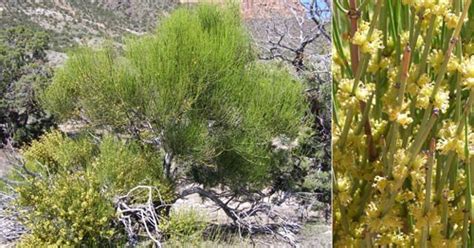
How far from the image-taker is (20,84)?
79cm

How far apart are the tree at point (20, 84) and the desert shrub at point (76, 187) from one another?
0.15ft

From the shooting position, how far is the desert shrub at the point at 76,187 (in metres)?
0.85

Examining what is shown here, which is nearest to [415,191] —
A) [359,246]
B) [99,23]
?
[359,246]

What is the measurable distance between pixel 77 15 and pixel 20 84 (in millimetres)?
135

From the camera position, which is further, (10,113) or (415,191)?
(10,113)

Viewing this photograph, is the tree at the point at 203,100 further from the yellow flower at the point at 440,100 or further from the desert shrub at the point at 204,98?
the yellow flower at the point at 440,100

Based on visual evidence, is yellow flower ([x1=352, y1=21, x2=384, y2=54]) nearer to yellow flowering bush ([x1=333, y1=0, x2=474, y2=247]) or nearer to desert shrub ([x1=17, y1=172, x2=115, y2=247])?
yellow flowering bush ([x1=333, y1=0, x2=474, y2=247])

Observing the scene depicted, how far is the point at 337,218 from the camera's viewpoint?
37 centimetres

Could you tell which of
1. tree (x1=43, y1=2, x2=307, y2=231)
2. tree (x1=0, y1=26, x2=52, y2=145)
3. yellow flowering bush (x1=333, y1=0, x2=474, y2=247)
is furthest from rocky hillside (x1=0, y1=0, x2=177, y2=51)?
yellow flowering bush (x1=333, y1=0, x2=474, y2=247)

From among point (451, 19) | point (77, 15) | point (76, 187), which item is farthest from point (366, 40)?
point (76, 187)

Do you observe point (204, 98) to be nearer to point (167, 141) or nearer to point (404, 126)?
point (167, 141)

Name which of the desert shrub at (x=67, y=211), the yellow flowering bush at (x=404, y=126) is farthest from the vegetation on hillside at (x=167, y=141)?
the yellow flowering bush at (x=404, y=126)

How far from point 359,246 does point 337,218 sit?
3cm

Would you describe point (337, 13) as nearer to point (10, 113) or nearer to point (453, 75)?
point (453, 75)
